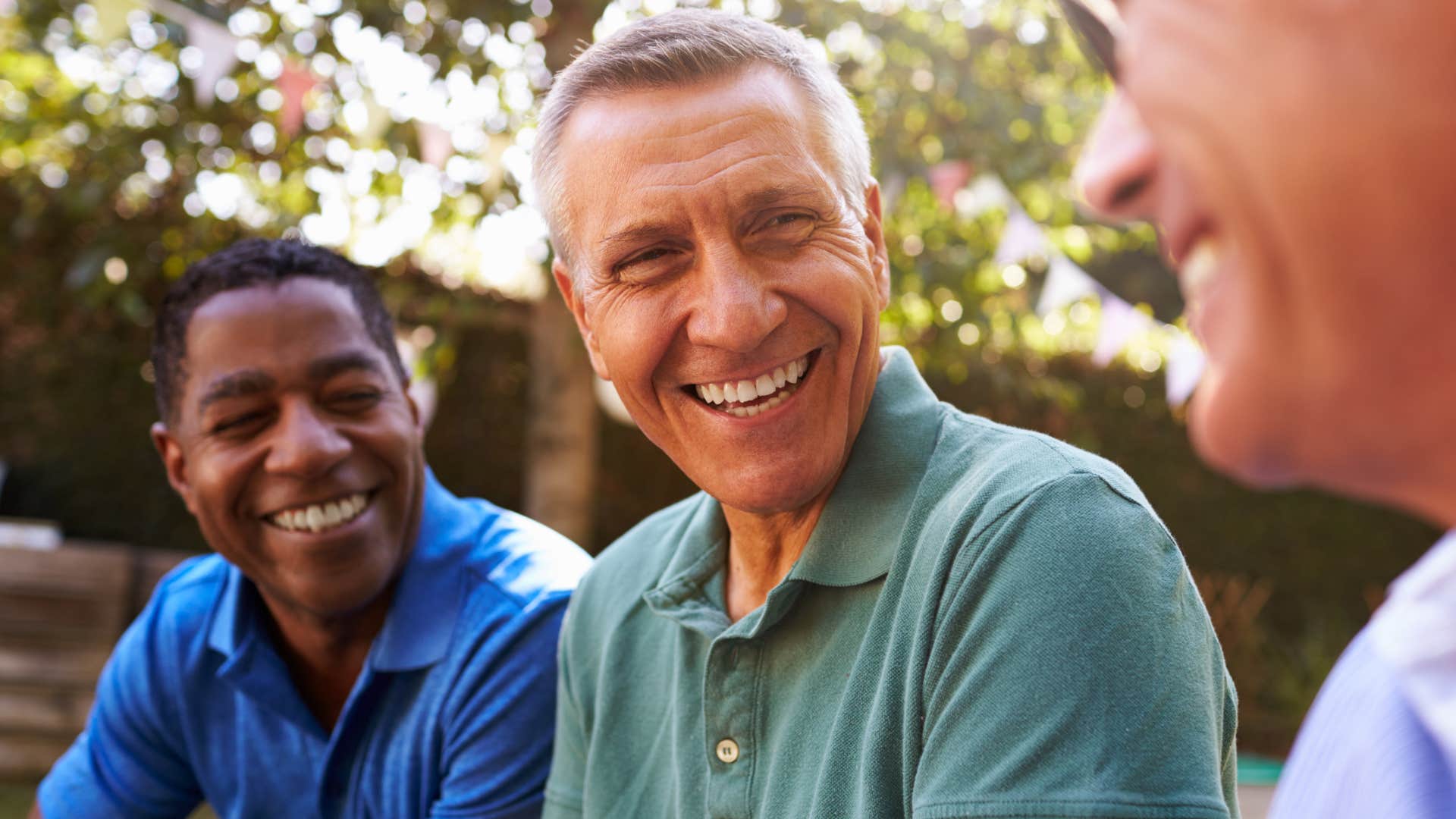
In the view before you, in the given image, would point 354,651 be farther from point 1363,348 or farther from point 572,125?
point 1363,348

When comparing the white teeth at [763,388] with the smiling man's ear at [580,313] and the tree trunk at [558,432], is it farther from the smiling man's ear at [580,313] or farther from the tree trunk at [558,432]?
the tree trunk at [558,432]

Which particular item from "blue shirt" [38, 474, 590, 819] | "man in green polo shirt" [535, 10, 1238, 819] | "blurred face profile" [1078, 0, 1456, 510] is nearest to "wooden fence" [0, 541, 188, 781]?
"blue shirt" [38, 474, 590, 819]

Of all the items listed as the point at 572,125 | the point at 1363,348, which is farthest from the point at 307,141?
the point at 1363,348

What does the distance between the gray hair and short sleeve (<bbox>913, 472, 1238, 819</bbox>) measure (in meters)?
0.63

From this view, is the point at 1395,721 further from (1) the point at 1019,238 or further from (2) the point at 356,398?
(1) the point at 1019,238

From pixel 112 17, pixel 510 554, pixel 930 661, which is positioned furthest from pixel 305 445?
pixel 112 17

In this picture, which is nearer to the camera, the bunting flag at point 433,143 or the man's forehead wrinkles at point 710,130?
the man's forehead wrinkles at point 710,130

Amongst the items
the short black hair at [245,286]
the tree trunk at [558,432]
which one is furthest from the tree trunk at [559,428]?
the short black hair at [245,286]

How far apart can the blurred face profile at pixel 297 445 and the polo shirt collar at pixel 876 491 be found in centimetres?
113

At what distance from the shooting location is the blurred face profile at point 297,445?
2.42 meters

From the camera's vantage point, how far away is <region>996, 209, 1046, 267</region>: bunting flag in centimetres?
520

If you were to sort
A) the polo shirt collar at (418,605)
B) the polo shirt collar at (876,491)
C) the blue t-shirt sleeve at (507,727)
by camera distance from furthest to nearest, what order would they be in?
the polo shirt collar at (418,605) < the blue t-shirt sleeve at (507,727) < the polo shirt collar at (876,491)

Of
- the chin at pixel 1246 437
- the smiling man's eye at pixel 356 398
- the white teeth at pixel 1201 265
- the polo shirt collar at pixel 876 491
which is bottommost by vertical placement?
the smiling man's eye at pixel 356 398

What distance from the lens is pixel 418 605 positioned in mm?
2447
